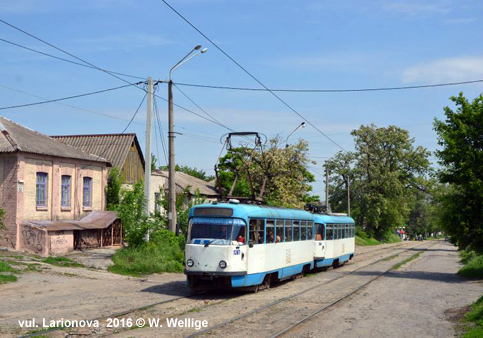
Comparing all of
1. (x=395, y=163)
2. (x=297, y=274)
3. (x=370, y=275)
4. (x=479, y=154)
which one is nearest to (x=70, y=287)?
(x=297, y=274)

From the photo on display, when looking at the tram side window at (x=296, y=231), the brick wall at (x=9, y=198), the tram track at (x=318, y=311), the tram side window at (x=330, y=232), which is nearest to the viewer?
the tram track at (x=318, y=311)

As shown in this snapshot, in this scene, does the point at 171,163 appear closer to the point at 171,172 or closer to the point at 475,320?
the point at 171,172

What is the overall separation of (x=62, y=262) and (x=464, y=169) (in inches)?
659

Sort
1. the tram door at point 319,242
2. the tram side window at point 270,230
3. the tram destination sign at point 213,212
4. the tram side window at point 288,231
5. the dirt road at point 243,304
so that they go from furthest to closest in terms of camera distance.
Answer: the tram door at point 319,242
the tram side window at point 288,231
the tram side window at point 270,230
the tram destination sign at point 213,212
the dirt road at point 243,304

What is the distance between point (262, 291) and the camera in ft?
59.9

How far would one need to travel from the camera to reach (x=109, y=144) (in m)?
39.2

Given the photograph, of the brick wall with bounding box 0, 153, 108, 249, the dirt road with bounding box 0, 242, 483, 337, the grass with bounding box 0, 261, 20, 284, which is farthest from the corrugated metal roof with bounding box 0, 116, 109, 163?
the dirt road with bounding box 0, 242, 483, 337

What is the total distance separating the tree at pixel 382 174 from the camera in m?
69.1

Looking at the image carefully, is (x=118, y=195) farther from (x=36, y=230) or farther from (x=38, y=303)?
(x=38, y=303)

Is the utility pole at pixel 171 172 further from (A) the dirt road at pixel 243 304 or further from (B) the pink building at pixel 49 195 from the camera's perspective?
(B) the pink building at pixel 49 195

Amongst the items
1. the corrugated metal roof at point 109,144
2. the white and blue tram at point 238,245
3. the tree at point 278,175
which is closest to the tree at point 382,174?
the tree at point 278,175

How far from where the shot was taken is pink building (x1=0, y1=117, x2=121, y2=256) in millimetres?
25109

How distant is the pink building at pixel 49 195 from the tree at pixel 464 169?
16543mm

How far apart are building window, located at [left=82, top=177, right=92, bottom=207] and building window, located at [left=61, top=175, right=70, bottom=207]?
1.43 meters
